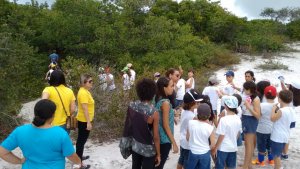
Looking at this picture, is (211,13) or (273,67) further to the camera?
(211,13)

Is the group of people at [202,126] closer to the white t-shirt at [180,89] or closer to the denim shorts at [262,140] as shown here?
the denim shorts at [262,140]

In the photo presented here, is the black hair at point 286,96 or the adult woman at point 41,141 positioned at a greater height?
the black hair at point 286,96

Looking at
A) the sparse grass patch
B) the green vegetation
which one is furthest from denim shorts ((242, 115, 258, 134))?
the sparse grass patch

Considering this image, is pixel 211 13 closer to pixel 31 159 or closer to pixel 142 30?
pixel 142 30

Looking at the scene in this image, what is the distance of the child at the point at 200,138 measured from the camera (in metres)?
4.09

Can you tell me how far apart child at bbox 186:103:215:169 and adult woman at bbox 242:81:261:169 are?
4.03 ft

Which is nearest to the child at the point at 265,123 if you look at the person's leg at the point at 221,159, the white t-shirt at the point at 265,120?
the white t-shirt at the point at 265,120

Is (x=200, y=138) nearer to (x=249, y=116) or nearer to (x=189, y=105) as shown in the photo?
(x=189, y=105)

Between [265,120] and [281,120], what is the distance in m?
0.33

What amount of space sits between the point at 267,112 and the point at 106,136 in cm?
326

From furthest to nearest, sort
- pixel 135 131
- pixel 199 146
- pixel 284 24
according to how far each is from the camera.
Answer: pixel 284 24
pixel 199 146
pixel 135 131

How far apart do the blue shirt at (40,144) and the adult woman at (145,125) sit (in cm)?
94

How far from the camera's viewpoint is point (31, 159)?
300 cm

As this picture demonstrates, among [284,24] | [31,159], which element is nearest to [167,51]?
[31,159]
